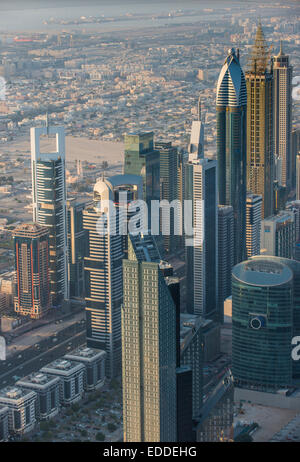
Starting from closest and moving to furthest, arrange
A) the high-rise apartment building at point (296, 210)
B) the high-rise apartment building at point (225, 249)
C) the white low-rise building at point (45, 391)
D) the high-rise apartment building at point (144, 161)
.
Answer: the white low-rise building at point (45, 391)
the high-rise apartment building at point (225, 249)
the high-rise apartment building at point (144, 161)
the high-rise apartment building at point (296, 210)

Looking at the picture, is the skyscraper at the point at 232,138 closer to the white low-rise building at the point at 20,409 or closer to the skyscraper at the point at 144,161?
the skyscraper at the point at 144,161

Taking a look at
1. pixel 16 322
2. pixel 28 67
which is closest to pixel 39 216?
pixel 16 322

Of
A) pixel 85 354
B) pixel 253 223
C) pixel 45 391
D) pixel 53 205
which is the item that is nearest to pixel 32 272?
pixel 53 205

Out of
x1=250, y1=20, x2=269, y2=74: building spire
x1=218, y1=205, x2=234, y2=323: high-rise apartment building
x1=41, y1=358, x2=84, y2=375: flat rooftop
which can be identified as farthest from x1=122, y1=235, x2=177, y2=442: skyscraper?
x1=250, y1=20, x2=269, y2=74: building spire

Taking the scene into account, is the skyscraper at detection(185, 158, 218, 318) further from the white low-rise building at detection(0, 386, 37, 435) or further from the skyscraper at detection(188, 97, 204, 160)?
the white low-rise building at detection(0, 386, 37, 435)

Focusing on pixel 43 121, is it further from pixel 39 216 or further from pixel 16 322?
pixel 16 322

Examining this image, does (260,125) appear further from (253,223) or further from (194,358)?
(194,358)

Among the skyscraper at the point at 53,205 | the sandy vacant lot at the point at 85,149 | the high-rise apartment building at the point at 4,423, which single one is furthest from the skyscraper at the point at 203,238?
the high-rise apartment building at the point at 4,423
